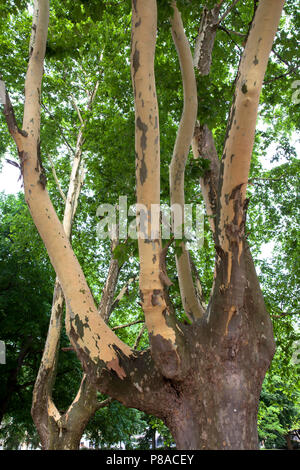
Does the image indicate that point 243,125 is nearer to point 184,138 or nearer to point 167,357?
point 184,138

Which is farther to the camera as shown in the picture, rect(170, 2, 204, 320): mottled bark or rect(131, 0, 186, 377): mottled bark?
rect(170, 2, 204, 320): mottled bark

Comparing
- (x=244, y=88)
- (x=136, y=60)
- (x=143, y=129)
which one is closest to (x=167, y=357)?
(x=143, y=129)

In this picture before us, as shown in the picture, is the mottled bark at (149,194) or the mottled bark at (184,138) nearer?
the mottled bark at (149,194)

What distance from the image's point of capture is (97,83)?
32.4ft

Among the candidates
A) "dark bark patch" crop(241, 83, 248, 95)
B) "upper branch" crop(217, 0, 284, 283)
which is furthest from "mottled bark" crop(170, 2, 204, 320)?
"dark bark patch" crop(241, 83, 248, 95)

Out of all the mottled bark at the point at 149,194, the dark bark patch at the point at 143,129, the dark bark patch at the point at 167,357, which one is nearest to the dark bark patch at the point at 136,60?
the mottled bark at the point at 149,194

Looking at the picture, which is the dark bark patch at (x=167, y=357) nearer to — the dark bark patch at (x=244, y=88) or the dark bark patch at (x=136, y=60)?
the dark bark patch at (x=244, y=88)

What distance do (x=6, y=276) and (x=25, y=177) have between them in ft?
28.3

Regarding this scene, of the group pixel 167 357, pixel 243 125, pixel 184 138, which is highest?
pixel 184 138

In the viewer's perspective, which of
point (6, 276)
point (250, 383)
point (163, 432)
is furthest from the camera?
point (163, 432)

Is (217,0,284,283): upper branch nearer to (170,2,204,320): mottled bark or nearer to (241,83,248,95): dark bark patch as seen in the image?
(241,83,248,95): dark bark patch

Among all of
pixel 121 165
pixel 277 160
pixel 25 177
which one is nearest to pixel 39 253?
pixel 121 165

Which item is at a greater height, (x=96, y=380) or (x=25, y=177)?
(x=25, y=177)
